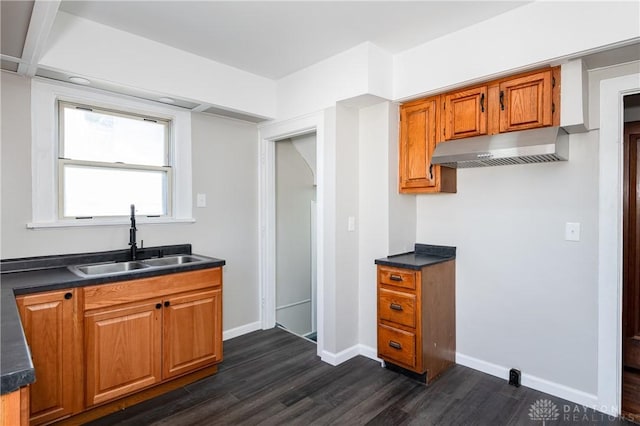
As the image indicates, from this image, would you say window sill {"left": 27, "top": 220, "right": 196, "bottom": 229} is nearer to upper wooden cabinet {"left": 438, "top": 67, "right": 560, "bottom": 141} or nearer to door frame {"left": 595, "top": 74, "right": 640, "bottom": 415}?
upper wooden cabinet {"left": 438, "top": 67, "right": 560, "bottom": 141}

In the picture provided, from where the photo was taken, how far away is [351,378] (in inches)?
106

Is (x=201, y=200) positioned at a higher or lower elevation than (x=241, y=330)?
higher

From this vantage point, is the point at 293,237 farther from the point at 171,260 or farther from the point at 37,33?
the point at 37,33

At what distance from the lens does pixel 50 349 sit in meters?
1.95

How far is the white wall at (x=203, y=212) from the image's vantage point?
231cm

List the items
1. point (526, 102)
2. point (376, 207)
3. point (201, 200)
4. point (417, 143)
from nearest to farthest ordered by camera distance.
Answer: point (526, 102)
point (417, 143)
point (376, 207)
point (201, 200)

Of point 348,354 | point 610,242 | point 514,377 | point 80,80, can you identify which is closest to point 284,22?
point 80,80

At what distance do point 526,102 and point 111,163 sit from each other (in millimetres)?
3121

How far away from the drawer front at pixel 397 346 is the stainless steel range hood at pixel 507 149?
1.35m

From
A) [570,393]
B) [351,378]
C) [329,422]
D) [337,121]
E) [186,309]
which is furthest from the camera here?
[337,121]

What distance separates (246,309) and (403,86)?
2.64 m

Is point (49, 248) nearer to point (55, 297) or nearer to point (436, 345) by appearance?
point (55, 297)

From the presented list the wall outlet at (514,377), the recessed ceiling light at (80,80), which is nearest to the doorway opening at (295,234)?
the recessed ceiling light at (80,80)

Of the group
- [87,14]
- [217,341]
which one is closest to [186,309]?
[217,341]
